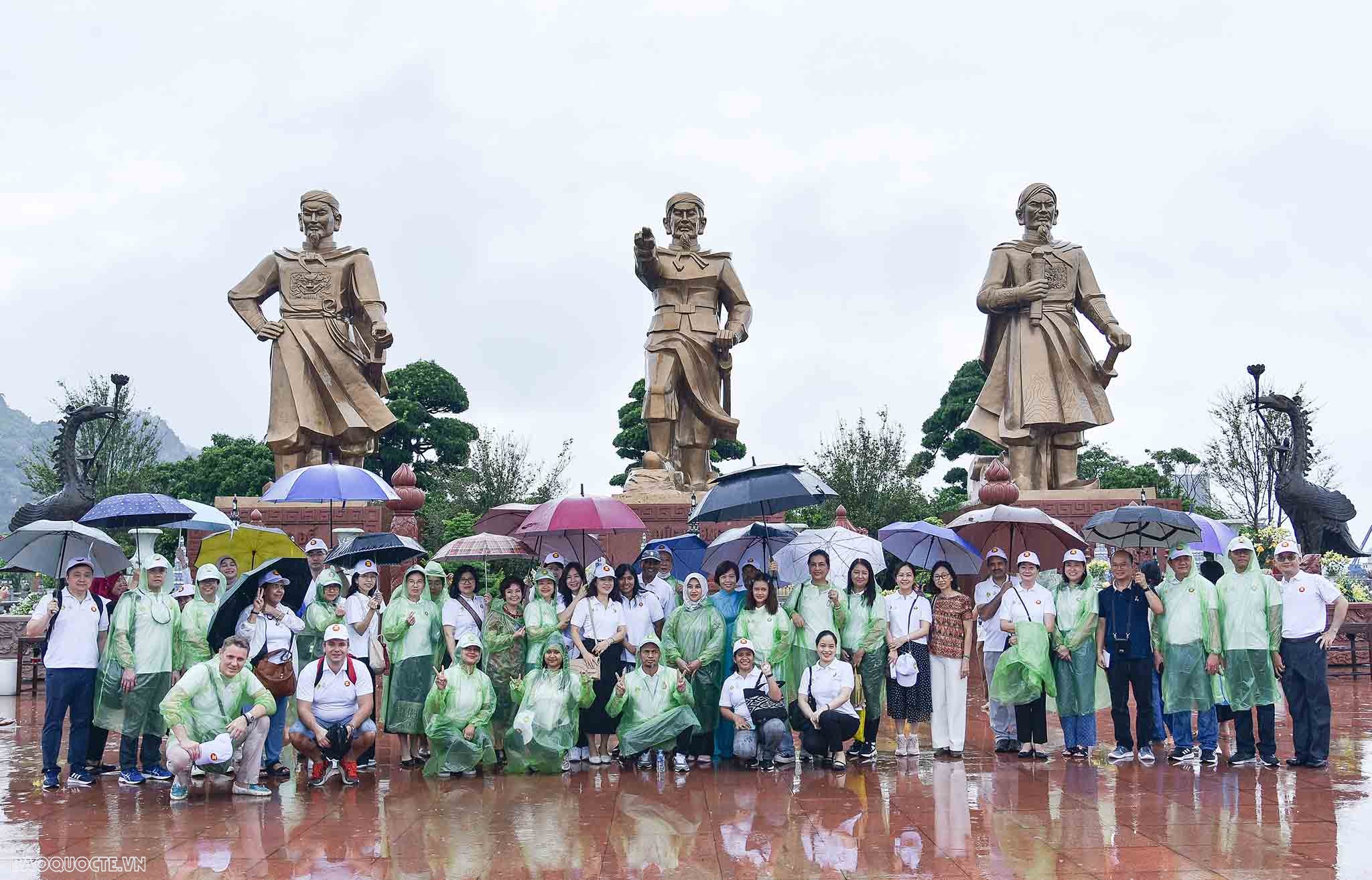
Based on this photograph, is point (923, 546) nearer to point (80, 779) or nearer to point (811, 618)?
point (811, 618)

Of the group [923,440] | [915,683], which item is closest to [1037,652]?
[915,683]

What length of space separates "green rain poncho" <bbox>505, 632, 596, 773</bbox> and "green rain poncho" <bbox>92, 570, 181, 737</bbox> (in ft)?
7.07

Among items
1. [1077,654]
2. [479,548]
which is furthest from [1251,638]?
[479,548]

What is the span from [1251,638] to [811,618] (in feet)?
9.08

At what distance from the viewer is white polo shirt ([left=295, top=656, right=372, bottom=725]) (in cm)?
798

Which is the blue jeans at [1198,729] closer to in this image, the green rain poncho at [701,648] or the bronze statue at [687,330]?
the green rain poncho at [701,648]

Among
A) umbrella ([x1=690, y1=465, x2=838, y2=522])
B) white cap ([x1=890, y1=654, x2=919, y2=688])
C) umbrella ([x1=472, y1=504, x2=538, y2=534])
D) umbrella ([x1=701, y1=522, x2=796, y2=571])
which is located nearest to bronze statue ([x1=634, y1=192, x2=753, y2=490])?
umbrella ([x1=472, y1=504, x2=538, y2=534])

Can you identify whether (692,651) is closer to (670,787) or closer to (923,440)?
(670,787)

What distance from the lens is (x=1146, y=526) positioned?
10.4 m

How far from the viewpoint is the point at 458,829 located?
21.6 feet

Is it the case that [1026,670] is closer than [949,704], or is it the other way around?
[1026,670]

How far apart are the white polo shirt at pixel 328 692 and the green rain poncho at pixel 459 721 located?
18.8 inches

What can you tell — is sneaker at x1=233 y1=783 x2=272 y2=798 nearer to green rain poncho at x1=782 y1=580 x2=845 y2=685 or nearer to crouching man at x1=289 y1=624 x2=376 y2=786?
crouching man at x1=289 y1=624 x2=376 y2=786

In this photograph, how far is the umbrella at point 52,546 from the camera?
27.9 ft
